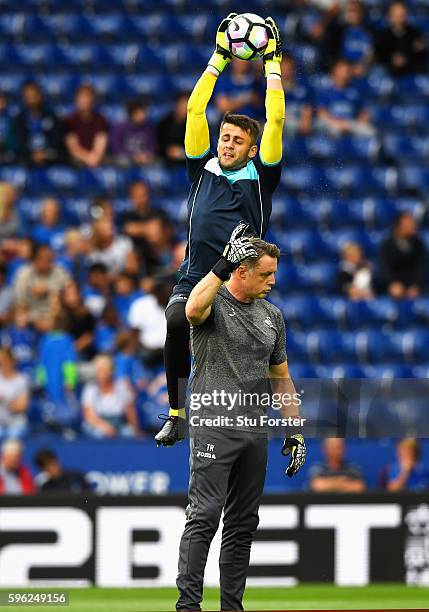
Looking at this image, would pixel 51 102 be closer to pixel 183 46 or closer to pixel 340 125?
pixel 183 46

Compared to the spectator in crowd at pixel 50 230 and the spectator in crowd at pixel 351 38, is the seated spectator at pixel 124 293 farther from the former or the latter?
the spectator in crowd at pixel 351 38

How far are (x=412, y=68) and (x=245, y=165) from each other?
916 centimetres

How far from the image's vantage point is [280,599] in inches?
438

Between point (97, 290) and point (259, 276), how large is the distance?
6679 mm

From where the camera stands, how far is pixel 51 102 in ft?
56.4

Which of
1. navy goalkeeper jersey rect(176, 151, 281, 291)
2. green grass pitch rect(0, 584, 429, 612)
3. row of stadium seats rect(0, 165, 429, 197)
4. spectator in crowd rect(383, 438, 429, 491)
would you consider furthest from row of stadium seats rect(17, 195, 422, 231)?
navy goalkeeper jersey rect(176, 151, 281, 291)

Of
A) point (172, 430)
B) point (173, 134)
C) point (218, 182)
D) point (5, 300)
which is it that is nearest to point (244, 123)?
point (218, 182)

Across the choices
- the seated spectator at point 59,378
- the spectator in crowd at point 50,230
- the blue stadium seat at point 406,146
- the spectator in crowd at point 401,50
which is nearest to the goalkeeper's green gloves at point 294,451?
the seated spectator at point 59,378

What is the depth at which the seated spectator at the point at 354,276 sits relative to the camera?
15188 mm

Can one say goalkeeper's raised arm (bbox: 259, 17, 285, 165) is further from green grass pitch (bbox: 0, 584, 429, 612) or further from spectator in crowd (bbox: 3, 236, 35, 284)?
spectator in crowd (bbox: 3, 236, 35, 284)

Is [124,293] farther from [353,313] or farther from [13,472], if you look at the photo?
[13,472]

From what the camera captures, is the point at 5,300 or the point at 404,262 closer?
the point at 5,300

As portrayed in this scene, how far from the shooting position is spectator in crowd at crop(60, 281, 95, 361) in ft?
46.1

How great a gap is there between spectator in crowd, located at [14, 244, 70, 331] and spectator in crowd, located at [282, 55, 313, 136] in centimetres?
292
